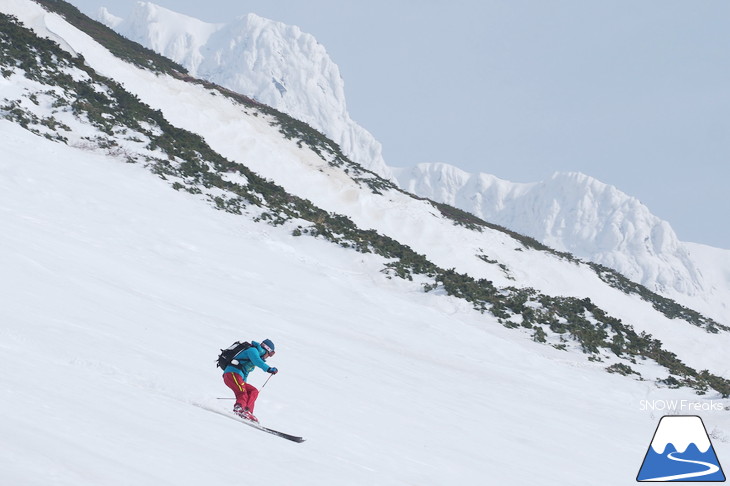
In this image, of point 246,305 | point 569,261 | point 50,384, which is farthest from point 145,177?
point 569,261

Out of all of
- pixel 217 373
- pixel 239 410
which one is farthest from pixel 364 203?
pixel 239 410

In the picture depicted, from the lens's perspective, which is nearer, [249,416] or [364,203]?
[249,416]

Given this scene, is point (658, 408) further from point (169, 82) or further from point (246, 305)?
point (169, 82)

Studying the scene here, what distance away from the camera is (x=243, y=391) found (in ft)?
29.5

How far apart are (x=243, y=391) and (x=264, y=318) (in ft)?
25.0

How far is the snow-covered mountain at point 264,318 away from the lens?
7.23 metres

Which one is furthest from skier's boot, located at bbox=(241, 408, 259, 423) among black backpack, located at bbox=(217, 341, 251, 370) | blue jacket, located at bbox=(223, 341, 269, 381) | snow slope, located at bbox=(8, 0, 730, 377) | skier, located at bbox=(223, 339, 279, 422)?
snow slope, located at bbox=(8, 0, 730, 377)

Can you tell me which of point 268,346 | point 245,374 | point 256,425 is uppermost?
point 268,346

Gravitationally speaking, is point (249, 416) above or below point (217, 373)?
below

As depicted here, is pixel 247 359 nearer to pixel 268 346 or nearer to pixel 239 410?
pixel 268 346

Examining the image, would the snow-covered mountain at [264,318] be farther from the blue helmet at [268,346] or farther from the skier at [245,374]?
the blue helmet at [268,346]

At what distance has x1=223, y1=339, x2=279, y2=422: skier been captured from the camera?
887 centimetres

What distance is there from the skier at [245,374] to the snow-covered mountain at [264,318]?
0.33 meters

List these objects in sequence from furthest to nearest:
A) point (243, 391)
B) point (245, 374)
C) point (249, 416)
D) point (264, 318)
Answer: point (264, 318) → point (245, 374) → point (243, 391) → point (249, 416)
